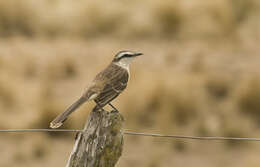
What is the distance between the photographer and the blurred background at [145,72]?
1072cm

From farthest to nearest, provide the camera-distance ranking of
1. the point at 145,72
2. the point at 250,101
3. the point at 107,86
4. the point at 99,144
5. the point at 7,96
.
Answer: the point at 145,72 → the point at 7,96 → the point at 250,101 → the point at 107,86 → the point at 99,144

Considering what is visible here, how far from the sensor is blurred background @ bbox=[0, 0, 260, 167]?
35.2 feet

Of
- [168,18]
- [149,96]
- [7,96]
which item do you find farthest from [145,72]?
[168,18]

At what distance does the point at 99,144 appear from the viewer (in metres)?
4.36

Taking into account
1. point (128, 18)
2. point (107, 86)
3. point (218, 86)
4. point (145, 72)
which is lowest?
point (218, 86)

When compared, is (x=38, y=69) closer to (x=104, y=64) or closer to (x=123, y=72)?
(x=104, y=64)

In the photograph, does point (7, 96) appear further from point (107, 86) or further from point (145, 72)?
point (107, 86)

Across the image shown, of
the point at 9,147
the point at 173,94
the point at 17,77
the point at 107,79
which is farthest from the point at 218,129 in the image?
the point at 107,79

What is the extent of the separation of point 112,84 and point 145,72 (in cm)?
684

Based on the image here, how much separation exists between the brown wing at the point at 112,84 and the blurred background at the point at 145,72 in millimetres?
3876

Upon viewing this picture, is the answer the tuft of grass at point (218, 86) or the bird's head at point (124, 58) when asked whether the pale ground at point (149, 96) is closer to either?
the tuft of grass at point (218, 86)

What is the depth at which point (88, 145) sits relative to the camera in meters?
4.36

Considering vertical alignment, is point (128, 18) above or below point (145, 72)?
above

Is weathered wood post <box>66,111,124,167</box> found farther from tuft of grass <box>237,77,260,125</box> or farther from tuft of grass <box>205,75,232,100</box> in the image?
tuft of grass <box>205,75,232,100</box>
